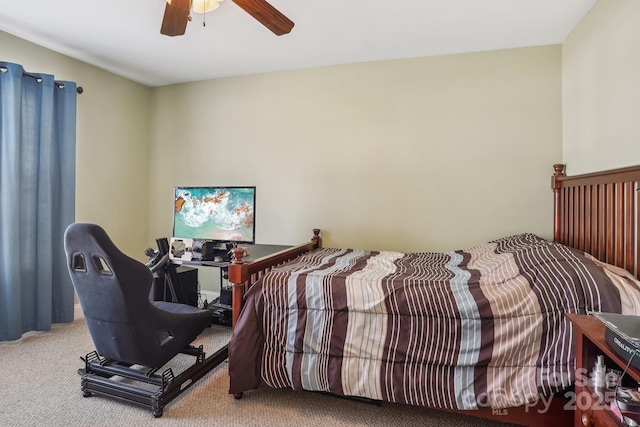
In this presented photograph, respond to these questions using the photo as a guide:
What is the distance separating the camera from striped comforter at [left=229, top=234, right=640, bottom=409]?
4.78 feet

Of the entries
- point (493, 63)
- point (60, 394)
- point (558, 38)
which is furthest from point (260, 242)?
point (558, 38)

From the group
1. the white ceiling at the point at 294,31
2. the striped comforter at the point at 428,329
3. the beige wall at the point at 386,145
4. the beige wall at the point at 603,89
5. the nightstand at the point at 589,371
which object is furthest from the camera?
the beige wall at the point at 386,145

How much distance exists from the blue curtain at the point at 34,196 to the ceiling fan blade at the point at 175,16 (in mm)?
1460

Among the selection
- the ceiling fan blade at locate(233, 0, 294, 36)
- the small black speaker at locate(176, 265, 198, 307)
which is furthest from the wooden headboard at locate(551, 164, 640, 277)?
the small black speaker at locate(176, 265, 198, 307)

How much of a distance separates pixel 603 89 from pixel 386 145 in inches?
58.1

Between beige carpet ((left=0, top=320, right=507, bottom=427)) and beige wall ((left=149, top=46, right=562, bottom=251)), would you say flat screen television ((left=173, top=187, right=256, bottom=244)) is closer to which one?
beige wall ((left=149, top=46, right=562, bottom=251))

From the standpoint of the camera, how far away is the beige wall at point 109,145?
9.53 feet

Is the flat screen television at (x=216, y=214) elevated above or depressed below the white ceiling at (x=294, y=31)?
below

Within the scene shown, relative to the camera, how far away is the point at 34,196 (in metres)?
2.61

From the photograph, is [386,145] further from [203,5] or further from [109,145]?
[109,145]

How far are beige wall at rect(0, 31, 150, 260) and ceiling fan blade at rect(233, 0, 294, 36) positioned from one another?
2.14 meters

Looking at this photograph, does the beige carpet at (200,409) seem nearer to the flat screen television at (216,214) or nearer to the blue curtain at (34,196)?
the blue curtain at (34,196)

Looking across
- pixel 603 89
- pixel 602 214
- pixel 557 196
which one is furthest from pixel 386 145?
pixel 602 214

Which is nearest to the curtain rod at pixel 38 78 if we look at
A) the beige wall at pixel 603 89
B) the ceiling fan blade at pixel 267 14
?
the ceiling fan blade at pixel 267 14
